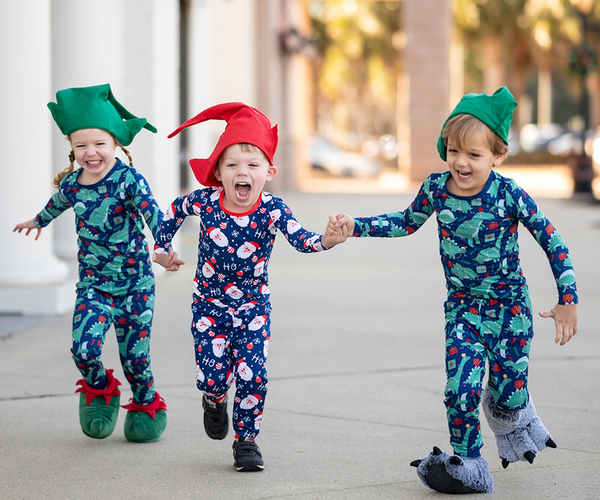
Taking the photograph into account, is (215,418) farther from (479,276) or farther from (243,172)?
(479,276)

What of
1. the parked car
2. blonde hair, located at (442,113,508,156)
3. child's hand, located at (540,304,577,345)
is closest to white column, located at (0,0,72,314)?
blonde hair, located at (442,113,508,156)

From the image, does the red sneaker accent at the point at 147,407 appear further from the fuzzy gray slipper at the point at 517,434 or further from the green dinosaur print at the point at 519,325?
the green dinosaur print at the point at 519,325

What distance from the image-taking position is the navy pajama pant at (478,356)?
3.78m

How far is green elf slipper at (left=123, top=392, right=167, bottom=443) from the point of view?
14.8ft

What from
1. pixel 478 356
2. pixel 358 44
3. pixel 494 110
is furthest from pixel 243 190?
pixel 358 44

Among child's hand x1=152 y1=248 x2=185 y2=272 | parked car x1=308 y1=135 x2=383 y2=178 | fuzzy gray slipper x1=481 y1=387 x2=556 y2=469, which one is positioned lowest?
fuzzy gray slipper x1=481 y1=387 x2=556 y2=469

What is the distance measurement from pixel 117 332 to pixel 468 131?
1904 millimetres

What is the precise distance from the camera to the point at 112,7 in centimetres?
931

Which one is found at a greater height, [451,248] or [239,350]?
[451,248]

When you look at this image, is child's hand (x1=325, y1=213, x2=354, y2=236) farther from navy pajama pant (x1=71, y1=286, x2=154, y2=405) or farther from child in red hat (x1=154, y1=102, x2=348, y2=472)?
navy pajama pant (x1=71, y1=286, x2=154, y2=405)

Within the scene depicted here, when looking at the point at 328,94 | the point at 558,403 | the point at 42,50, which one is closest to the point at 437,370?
the point at 558,403

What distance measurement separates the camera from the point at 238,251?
398cm

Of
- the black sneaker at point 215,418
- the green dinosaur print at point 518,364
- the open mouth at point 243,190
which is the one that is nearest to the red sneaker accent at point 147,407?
the black sneaker at point 215,418

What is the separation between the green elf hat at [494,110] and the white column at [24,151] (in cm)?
473
